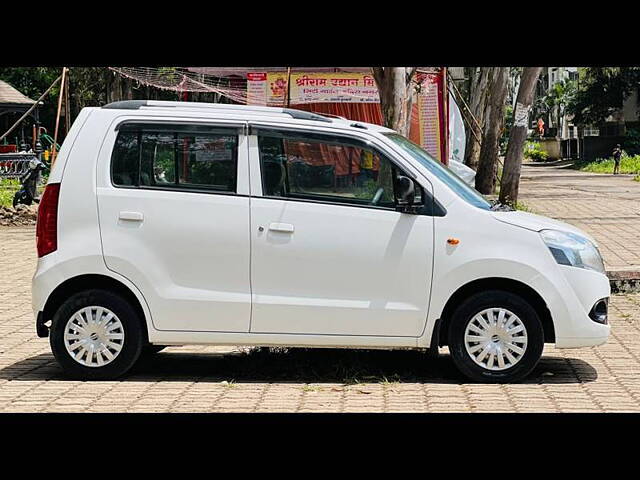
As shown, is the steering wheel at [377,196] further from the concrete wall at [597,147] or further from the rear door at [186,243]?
the concrete wall at [597,147]

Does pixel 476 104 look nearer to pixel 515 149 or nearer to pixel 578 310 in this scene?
pixel 515 149

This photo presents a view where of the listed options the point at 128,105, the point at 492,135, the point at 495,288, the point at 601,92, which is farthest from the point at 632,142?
the point at 128,105

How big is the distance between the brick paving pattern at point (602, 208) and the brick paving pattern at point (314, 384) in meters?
4.26

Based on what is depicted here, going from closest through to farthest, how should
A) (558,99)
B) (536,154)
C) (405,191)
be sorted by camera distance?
(405,191), (536,154), (558,99)

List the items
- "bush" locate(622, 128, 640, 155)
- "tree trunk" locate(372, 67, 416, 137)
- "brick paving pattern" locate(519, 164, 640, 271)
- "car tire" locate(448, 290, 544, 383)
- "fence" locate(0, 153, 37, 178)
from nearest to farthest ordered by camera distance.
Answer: "car tire" locate(448, 290, 544, 383) < "brick paving pattern" locate(519, 164, 640, 271) < "tree trunk" locate(372, 67, 416, 137) < "fence" locate(0, 153, 37, 178) < "bush" locate(622, 128, 640, 155)

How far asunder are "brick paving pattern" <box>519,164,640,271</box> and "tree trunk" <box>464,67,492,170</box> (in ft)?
6.44

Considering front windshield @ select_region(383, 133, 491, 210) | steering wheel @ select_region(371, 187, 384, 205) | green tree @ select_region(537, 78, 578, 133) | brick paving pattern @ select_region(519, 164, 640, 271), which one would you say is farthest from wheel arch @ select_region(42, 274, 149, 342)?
green tree @ select_region(537, 78, 578, 133)

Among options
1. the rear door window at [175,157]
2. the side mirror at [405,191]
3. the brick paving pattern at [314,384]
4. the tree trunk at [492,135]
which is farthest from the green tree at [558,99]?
the rear door window at [175,157]

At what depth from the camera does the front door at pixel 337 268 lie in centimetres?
776

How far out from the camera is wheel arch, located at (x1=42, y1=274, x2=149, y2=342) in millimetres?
7875

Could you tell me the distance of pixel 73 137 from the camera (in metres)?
7.95

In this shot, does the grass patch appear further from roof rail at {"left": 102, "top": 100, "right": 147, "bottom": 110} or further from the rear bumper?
roof rail at {"left": 102, "top": 100, "right": 147, "bottom": 110}

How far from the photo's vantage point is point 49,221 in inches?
310

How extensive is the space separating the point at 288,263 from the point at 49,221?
5.91 feet
